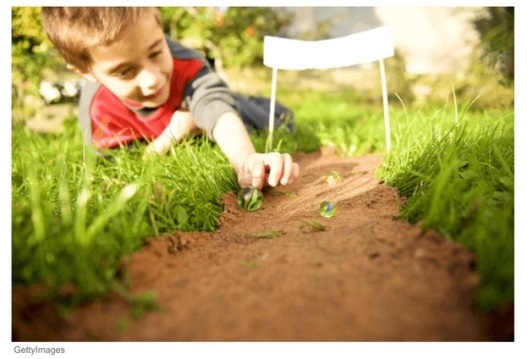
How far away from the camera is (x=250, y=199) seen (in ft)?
4.62

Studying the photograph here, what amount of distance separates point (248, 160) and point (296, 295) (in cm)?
77

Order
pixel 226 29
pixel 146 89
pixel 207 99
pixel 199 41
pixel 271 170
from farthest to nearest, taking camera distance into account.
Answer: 1. pixel 226 29
2. pixel 199 41
3. pixel 207 99
4. pixel 146 89
5. pixel 271 170

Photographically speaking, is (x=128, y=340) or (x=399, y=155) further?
(x=399, y=155)

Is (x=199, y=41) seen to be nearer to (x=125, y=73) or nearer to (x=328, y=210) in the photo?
(x=125, y=73)

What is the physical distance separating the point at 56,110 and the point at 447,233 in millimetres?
2822

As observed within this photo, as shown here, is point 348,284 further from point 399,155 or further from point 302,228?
point 399,155

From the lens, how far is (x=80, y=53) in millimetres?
1776

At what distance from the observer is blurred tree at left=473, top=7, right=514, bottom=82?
76.9 inches

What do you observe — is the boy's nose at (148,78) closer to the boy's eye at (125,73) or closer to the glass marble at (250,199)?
the boy's eye at (125,73)

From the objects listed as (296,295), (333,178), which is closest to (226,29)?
(333,178)

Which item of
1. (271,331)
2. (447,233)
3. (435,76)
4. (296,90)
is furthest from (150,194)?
(296,90)

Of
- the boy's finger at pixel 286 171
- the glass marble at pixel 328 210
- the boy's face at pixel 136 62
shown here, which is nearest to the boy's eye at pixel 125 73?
the boy's face at pixel 136 62

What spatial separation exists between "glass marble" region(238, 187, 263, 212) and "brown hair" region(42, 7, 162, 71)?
822mm

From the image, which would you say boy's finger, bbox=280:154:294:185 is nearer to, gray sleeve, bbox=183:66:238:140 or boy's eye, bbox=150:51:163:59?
gray sleeve, bbox=183:66:238:140
